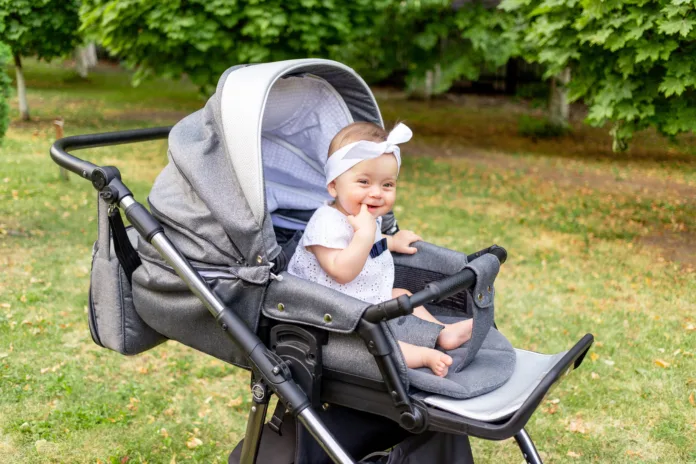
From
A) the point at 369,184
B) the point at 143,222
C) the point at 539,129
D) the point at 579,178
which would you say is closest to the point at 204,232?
the point at 143,222

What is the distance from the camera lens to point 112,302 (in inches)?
112

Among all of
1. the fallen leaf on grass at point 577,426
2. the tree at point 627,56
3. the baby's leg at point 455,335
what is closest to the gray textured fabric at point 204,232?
the baby's leg at point 455,335

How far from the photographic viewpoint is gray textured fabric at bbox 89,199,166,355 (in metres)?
2.85

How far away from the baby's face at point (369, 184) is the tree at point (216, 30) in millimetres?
6084

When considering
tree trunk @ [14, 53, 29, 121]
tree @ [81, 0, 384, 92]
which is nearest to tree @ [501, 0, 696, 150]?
tree @ [81, 0, 384, 92]

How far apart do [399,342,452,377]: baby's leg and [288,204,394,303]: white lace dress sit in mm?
328

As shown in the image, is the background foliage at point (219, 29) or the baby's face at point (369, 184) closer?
the baby's face at point (369, 184)

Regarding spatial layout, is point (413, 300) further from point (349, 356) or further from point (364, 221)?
point (364, 221)

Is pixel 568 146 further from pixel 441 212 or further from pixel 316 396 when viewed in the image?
pixel 316 396

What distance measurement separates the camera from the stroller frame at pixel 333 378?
7.35 ft

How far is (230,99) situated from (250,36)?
22.2ft

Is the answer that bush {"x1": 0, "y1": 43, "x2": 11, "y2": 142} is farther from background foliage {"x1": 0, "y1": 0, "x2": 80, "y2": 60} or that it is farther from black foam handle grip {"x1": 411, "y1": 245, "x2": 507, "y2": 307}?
background foliage {"x1": 0, "y1": 0, "x2": 80, "y2": 60}

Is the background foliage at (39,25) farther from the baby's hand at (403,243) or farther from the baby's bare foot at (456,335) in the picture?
the baby's bare foot at (456,335)

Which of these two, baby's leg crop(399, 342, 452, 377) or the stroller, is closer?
the stroller
